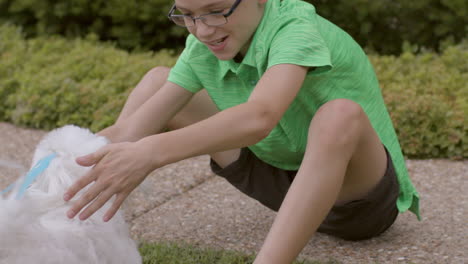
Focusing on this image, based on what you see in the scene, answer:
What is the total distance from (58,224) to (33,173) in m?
0.16

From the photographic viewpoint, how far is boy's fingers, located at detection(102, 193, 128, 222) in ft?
5.76

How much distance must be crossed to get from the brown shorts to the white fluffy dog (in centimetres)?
80

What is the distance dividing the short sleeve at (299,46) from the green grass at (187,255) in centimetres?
81

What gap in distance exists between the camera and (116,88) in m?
4.68

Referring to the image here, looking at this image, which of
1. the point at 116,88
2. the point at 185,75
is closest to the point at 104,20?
the point at 116,88

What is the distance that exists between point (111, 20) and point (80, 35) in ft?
1.05

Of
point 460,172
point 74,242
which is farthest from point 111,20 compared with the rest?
point 74,242

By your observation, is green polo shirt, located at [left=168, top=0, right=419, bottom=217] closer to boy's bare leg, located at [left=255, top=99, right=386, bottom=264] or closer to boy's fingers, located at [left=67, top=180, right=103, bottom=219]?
boy's bare leg, located at [left=255, top=99, right=386, bottom=264]

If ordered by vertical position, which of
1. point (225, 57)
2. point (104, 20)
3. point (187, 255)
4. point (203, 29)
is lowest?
point (104, 20)

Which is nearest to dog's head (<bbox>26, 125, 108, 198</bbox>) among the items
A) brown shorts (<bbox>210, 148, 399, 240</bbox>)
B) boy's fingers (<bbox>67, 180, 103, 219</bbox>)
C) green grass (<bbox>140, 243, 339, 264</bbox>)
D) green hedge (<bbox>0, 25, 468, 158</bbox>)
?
boy's fingers (<bbox>67, 180, 103, 219</bbox>)

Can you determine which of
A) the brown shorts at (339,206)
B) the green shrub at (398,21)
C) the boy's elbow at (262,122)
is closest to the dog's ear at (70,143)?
the boy's elbow at (262,122)

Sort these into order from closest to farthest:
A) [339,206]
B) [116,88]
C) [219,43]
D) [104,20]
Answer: [219,43] → [339,206] → [116,88] → [104,20]

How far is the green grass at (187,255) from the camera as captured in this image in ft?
8.27

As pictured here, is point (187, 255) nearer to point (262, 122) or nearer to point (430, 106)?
point (262, 122)
